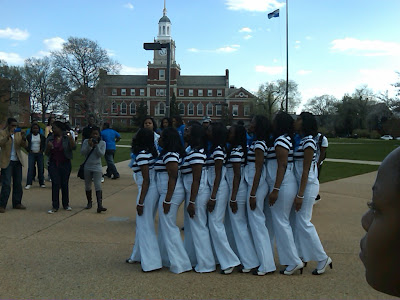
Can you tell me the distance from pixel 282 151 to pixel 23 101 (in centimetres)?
7811

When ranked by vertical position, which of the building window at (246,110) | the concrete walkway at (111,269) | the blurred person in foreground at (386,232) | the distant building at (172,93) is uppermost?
the distant building at (172,93)

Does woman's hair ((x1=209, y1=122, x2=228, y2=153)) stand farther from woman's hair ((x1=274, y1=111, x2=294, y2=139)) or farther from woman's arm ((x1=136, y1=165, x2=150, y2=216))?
woman's arm ((x1=136, y1=165, x2=150, y2=216))

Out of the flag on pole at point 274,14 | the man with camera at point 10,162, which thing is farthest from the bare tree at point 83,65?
the man with camera at point 10,162

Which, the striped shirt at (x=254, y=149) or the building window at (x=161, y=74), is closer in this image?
the striped shirt at (x=254, y=149)

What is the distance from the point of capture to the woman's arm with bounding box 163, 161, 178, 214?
5.11 meters

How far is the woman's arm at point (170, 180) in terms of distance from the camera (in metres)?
5.11

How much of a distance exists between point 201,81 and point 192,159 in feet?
309

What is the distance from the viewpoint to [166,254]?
5.47 m

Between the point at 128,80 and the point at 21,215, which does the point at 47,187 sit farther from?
the point at 128,80

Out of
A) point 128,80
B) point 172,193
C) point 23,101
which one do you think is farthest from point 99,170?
point 128,80

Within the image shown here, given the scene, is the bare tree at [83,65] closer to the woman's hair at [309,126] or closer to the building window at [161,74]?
the building window at [161,74]

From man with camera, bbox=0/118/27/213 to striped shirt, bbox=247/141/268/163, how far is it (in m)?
5.74

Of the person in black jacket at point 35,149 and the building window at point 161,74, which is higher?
the building window at point 161,74

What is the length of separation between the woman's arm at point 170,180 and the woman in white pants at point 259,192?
2.99 feet
